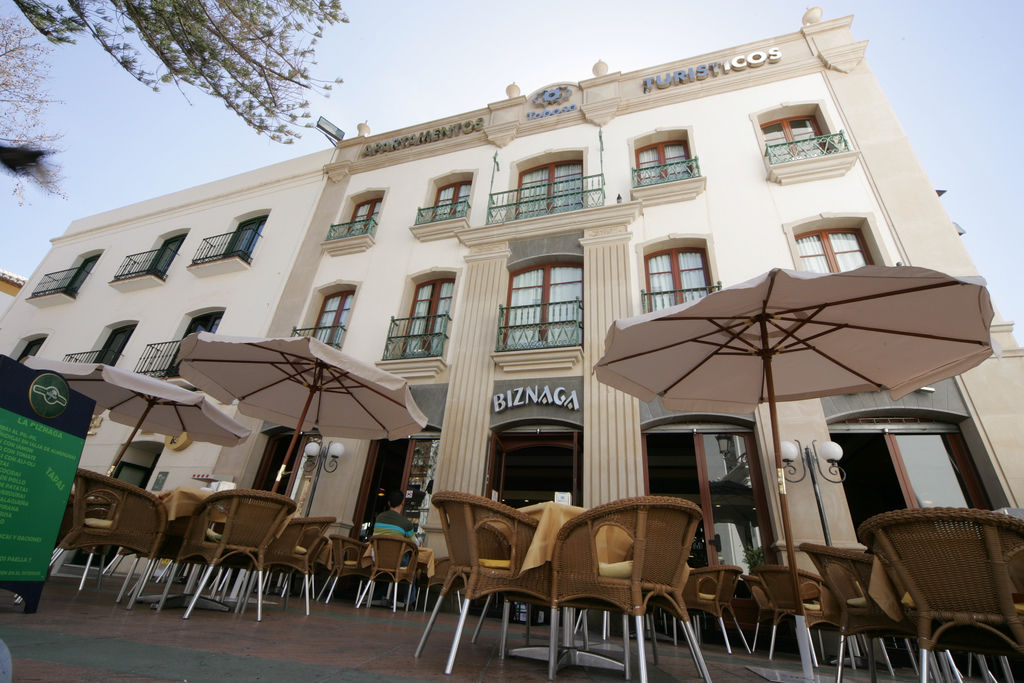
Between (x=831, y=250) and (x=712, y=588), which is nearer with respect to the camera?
(x=712, y=588)

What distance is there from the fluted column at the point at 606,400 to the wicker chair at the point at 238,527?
3.88 metres

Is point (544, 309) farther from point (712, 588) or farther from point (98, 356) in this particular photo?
point (98, 356)

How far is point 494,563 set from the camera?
250cm

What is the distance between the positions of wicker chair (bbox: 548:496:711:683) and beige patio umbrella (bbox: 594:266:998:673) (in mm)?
934

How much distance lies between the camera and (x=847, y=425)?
19.9 ft

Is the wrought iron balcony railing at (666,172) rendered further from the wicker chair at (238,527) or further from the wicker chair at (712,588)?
the wicker chair at (238,527)

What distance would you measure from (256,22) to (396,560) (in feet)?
18.8

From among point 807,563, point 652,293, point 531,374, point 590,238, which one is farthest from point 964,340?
point 590,238

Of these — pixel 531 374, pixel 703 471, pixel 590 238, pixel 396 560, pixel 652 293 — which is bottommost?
pixel 396 560

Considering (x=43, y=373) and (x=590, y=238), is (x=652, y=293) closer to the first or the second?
(x=590, y=238)

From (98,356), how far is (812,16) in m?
17.1

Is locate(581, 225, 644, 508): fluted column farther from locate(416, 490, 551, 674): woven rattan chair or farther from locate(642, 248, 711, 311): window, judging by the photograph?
locate(416, 490, 551, 674): woven rattan chair

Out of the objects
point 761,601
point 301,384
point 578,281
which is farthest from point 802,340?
point 578,281

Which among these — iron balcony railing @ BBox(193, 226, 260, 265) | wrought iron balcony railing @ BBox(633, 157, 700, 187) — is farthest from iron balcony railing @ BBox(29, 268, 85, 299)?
wrought iron balcony railing @ BBox(633, 157, 700, 187)
